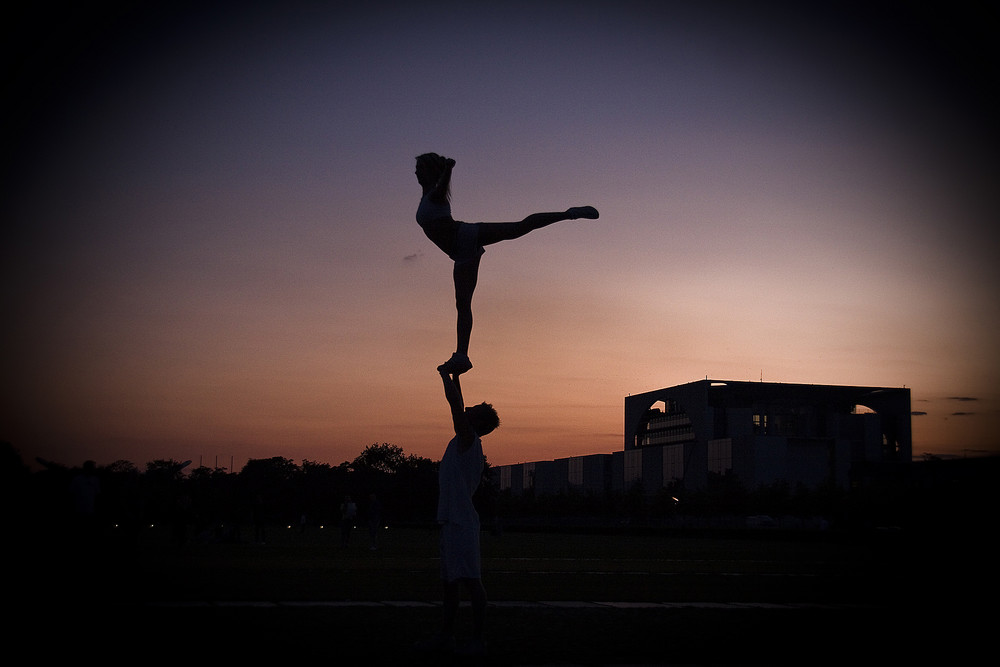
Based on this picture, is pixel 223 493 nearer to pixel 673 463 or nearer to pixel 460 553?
pixel 673 463

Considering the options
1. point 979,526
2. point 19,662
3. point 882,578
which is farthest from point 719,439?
point 19,662

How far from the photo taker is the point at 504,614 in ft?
32.6

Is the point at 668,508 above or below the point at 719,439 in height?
below

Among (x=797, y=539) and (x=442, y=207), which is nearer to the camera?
(x=442, y=207)

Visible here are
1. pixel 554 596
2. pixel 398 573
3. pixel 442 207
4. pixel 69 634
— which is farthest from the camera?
pixel 398 573

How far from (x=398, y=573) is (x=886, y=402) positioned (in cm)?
9705

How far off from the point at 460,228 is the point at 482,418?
1.73 metres

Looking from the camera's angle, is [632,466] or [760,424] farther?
[632,466]

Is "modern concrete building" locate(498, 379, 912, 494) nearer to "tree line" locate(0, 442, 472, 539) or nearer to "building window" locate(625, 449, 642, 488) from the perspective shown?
"building window" locate(625, 449, 642, 488)

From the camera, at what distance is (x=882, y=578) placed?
57.5 feet

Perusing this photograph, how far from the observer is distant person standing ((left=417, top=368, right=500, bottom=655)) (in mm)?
7211

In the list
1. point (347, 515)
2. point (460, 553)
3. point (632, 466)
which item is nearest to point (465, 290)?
point (460, 553)

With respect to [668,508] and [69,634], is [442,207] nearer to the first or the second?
[69,634]

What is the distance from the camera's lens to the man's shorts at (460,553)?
7230mm
